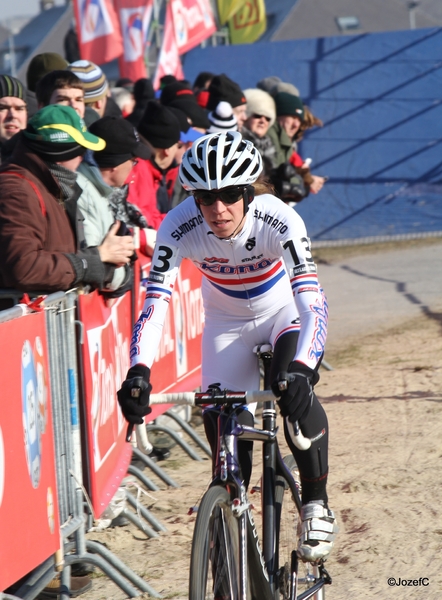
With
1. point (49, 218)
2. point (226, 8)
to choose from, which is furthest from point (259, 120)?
point (226, 8)

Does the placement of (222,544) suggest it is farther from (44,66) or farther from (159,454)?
A: (44,66)

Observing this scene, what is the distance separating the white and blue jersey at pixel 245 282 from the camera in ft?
11.9

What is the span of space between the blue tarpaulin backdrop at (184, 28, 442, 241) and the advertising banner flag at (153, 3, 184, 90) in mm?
3255

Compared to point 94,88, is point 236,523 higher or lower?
lower

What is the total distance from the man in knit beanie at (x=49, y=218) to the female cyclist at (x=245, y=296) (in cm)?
74

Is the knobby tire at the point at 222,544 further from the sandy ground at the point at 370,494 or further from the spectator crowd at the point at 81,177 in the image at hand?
the spectator crowd at the point at 81,177

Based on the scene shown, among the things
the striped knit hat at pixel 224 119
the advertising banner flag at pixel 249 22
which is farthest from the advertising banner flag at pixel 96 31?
the advertising banner flag at pixel 249 22

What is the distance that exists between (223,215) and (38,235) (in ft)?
4.34

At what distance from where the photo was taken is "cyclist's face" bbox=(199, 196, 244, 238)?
3588 mm

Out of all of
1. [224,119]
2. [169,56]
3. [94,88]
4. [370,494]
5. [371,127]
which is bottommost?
[371,127]

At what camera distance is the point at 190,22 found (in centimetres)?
1555

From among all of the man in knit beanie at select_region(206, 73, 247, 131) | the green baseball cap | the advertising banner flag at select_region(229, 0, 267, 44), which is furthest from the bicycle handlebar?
the advertising banner flag at select_region(229, 0, 267, 44)

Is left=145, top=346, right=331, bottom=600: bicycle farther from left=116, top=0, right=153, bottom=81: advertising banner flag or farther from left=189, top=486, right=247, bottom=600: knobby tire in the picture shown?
left=116, top=0, right=153, bottom=81: advertising banner flag

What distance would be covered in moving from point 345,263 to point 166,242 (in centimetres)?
1113
